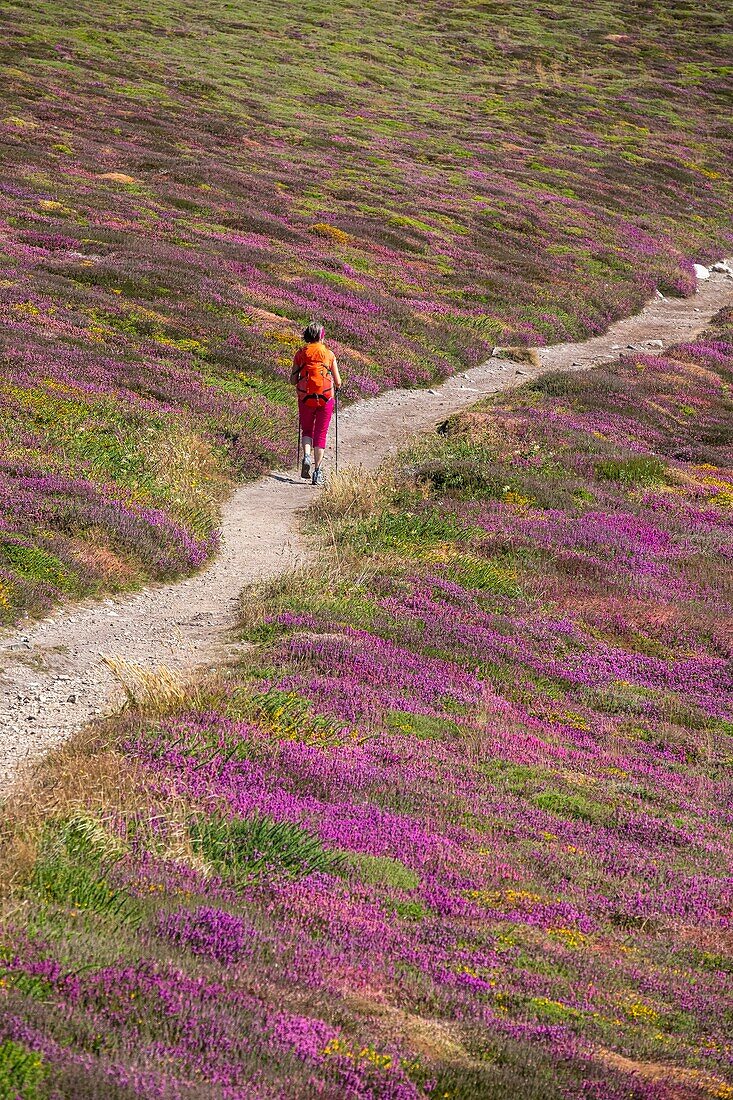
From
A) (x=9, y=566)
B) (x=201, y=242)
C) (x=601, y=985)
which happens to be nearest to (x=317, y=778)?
(x=601, y=985)

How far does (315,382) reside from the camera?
20.0 metres

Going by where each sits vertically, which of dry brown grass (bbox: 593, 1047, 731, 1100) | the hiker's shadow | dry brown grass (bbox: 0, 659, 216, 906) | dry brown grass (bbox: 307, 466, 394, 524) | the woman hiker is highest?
the woman hiker

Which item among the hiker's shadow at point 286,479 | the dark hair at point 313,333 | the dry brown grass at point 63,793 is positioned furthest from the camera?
the hiker's shadow at point 286,479

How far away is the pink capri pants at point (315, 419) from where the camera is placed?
20.2m

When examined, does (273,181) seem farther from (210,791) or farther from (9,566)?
(210,791)

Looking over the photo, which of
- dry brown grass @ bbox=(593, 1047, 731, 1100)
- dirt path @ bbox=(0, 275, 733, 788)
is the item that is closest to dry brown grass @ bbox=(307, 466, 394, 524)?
dirt path @ bbox=(0, 275, 733, 788)

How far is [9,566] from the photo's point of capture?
13148 mm

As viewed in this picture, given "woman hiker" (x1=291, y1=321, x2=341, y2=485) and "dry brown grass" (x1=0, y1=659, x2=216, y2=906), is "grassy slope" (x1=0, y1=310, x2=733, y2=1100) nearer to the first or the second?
"dry brown grass" (x1=0, y1=659, x2=216, y2=906)

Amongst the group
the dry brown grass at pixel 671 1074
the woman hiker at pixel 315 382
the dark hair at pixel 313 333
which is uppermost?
the dark hair at pixel 313 333

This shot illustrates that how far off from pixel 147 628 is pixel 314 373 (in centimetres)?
827

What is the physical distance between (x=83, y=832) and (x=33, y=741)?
9.90 feet

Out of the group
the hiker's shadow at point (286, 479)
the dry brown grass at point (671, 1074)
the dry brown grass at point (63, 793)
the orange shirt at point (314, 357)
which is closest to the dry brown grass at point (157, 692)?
the dry brown grass at point (63, 793)

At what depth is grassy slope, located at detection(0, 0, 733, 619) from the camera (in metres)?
18.2

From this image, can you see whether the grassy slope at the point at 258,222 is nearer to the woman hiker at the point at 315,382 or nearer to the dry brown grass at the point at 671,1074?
the woman hiker at the point at 315,382
